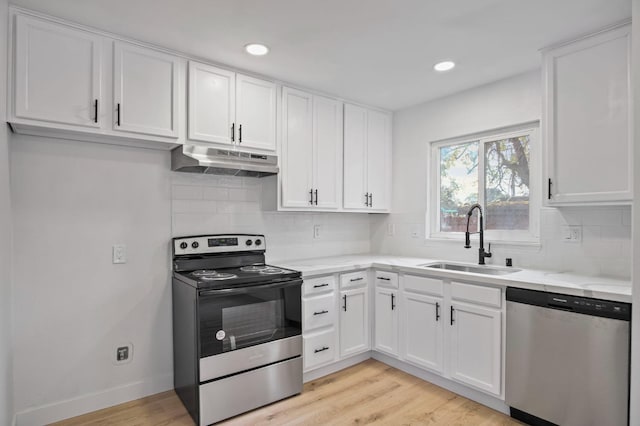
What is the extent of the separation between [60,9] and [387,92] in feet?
7.97

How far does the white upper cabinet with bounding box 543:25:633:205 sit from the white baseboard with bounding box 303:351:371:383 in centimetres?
199

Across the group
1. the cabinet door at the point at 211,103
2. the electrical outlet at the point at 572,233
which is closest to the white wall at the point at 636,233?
the electrical outlet at the point at 572,233

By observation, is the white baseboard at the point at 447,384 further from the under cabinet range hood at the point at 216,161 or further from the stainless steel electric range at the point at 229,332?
the under cabinet range hood at the point at 216,161

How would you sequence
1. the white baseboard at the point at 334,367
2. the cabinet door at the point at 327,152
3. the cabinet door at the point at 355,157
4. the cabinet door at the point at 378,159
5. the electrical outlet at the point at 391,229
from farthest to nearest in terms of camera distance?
1. the electrical outlet at the point at 391,229
2. the cabinet door at the point at 378,159
3. the cabinet door at the point at 355,157
4. the cabinet door at the point at 327,152
5. the white baseboard at the point at 334,367

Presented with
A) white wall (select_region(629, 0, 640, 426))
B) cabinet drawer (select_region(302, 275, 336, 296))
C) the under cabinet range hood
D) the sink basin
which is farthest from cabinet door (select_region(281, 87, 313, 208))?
white wall (select_region(629, 0, 640, 426))

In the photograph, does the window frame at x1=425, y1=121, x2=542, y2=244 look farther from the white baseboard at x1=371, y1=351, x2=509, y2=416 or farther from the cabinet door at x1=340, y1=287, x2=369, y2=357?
the white baseboard at x1=371, y1=351, x2=509, y2=416

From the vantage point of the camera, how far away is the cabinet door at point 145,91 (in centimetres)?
232

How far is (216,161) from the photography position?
2.55 m

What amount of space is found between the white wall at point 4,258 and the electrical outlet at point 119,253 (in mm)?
564

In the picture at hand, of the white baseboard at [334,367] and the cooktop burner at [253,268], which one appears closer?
the cooktop burner at [253,268]

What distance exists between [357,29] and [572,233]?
6.74 feet

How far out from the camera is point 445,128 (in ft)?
11.4

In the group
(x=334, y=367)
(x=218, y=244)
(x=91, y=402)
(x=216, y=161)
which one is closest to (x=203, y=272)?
(x=218, y=244)

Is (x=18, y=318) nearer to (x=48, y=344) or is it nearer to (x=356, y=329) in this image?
(x=48, y=344)
